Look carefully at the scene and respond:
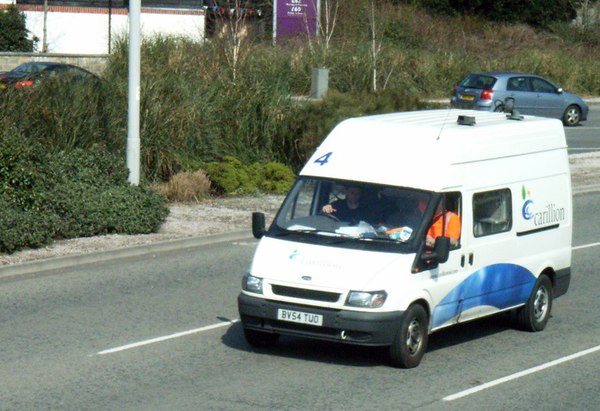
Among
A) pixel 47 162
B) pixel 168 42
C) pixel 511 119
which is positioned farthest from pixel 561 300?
pixel 168 42

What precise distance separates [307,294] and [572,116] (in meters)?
29.3

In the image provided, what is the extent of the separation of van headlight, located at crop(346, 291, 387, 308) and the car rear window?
86.7 ft

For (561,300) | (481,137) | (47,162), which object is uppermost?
(481,137)

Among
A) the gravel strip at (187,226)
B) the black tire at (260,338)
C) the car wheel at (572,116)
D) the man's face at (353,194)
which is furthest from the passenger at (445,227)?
the car wheel at (572,116)

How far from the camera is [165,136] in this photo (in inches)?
848

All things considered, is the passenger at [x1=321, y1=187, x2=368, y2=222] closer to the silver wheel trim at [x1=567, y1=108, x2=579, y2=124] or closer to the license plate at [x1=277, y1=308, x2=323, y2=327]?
the license plate at [x1=277, y1=308, x2=323, y2=327]

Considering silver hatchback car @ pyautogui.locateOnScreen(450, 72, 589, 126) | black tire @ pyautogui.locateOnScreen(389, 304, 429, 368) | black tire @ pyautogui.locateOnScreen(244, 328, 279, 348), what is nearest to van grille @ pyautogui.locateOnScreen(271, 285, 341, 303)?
black tire @ pyautogui.locateOnScreen(389, 304, 429, 368)

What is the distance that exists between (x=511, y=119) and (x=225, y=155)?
1120cm

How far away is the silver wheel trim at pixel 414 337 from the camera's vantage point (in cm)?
1026

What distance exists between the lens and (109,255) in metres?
15.8

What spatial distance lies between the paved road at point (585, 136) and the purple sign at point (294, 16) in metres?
11.4

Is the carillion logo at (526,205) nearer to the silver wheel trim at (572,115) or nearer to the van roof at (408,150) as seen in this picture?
the van roof at (408,150)

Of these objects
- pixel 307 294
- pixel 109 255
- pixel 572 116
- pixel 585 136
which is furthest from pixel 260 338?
pixel 572 116

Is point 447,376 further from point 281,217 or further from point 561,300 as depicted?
point 561,300
